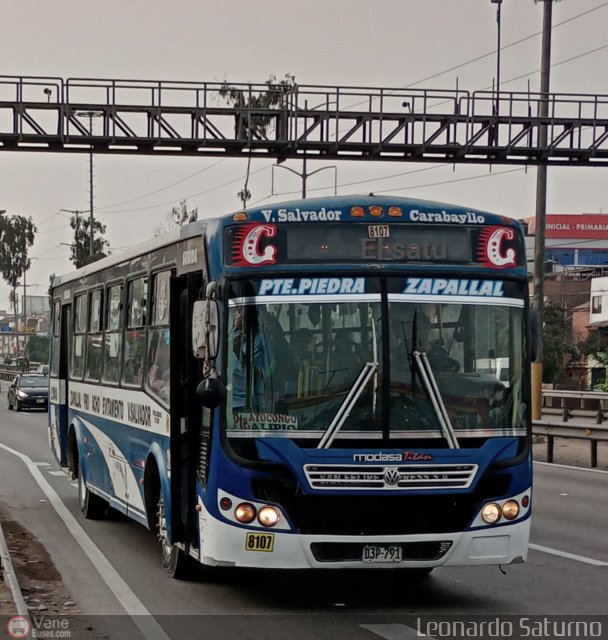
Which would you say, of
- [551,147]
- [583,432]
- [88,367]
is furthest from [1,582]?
[551,147]

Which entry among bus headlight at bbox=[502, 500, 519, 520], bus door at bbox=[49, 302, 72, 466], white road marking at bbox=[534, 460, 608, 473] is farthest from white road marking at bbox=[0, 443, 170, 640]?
white road marking at bbox=[534, 460, 608, 473]

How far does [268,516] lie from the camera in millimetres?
8695

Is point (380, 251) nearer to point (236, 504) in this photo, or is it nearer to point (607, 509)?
point (236, 504)

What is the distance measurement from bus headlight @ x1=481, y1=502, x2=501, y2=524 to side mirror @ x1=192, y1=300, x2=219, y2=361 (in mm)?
2136

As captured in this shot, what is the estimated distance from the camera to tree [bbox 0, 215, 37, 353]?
120562mm

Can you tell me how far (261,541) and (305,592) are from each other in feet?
4.88

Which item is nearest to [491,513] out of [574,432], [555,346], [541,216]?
[574,432]

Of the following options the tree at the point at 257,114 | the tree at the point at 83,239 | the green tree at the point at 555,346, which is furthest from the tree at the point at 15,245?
the tree at the point at 257,114

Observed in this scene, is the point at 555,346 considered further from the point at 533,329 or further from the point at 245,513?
the point at 245,513

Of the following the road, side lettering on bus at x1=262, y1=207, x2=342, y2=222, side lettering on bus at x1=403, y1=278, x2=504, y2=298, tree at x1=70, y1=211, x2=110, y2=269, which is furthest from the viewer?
tree at x1=70, y1=211, x2=110, y2=269

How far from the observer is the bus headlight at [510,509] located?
902cm

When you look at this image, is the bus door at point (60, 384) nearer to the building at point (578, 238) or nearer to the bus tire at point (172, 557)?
the bus tire at point (172, 557)

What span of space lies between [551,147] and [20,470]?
61.8 ft

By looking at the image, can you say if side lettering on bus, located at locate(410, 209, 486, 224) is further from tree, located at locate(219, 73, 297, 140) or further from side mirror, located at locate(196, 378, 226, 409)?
tree, located at locate(219, 73, 297, 140)
